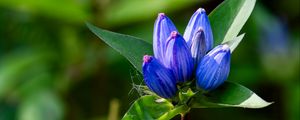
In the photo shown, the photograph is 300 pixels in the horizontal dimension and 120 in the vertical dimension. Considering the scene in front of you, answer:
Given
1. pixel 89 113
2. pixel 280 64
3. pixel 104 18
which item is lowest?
pixel 89 113

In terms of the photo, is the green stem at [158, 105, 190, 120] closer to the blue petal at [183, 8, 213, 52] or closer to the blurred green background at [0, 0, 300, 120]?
the blue petal at [183, 8, 213, 52]

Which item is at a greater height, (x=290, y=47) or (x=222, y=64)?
(x=222, y=64)

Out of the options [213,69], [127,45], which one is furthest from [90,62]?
[213,69]

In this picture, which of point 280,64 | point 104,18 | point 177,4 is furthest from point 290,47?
point 104,18

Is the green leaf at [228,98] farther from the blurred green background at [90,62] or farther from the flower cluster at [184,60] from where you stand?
the blurred green background at [90,62]

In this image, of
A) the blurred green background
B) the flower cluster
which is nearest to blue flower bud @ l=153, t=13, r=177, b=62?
the flower cluster

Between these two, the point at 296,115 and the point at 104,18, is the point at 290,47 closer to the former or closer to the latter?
the point at 296,115
